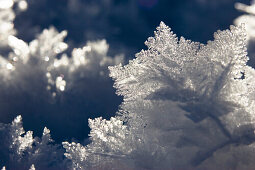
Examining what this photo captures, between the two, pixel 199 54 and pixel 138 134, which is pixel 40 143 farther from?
pixel 199 54

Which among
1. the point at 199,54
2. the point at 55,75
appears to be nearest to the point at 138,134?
the point at 199,54

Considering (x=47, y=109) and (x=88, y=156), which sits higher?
(x=47, y=109)

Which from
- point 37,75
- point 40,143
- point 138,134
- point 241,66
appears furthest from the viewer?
point 37,75

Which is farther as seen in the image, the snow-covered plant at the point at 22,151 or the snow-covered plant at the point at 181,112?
the snow-covered plant at the point at 22,151

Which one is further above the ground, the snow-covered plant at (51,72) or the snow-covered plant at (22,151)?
the snow-covered plant at (51,72)

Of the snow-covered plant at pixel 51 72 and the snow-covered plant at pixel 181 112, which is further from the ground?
the snow-covered plant at pixel 51 72
